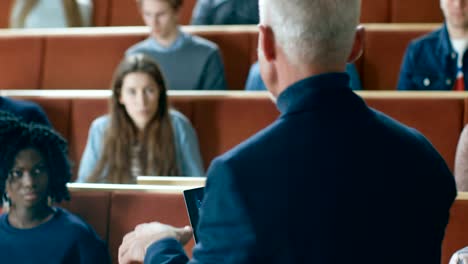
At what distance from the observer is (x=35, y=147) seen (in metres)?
0.80

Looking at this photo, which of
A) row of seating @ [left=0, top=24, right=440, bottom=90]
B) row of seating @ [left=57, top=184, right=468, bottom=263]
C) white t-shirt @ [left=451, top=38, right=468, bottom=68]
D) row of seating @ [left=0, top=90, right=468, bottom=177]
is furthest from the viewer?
row of seating @ [left=0, top=24, right=440, bottom=90]

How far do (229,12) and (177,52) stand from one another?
158 millimetres

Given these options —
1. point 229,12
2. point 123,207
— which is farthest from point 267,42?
point 229,12

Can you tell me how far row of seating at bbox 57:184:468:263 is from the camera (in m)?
0.72

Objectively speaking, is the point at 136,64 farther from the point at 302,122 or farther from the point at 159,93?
the point at 302,122

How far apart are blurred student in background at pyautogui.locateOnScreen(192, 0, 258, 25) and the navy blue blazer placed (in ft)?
3.55

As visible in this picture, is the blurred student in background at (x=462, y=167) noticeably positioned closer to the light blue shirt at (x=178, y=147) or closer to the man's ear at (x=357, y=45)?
the light blue shirt at (x=178, y=147)

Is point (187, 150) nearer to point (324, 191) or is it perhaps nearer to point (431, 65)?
point (431, 65)

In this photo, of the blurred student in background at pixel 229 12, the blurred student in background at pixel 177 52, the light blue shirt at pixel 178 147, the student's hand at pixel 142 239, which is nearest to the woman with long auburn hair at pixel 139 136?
the light blue shirt at pixel 178 147

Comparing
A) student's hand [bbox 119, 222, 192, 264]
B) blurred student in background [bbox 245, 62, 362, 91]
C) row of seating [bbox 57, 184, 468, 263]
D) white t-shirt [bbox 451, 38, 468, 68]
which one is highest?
white t-shirt [bbox 451, 38, 468, 68]

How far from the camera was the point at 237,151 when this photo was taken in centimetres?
38

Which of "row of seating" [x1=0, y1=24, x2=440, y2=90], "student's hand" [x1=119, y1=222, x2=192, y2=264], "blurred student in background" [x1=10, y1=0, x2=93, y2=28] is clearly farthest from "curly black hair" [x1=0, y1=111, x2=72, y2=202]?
"blurred student in background" [x1=10, y1=0, x2=93, y2=28]

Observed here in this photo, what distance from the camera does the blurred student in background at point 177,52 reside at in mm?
1355

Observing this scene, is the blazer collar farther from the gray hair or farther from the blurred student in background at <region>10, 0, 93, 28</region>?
the blurred student in background at <region>10, 0, 93, 28</region>
